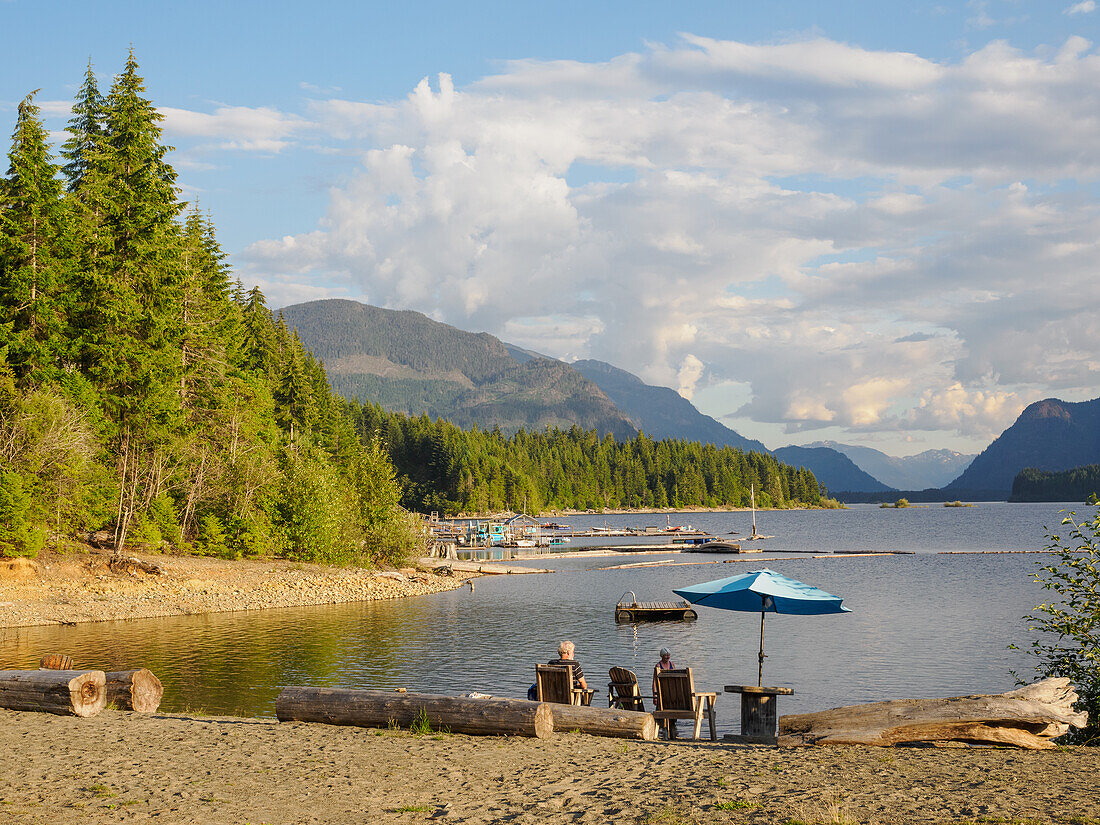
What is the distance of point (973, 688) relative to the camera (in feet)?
85.2

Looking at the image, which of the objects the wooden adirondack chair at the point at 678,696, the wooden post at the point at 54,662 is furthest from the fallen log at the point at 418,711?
the wooden post at the point at 54,662

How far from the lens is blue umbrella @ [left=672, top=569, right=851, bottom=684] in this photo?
1567 cm

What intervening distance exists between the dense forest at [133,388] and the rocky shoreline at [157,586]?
1.37 m

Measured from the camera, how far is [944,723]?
40.1ft

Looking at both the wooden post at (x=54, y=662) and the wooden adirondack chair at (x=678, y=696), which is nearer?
the wooden adirondack chair at (x=678, y=696)

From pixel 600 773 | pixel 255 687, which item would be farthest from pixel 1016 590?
pixel 600 773

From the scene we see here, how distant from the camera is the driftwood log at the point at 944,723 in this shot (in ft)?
40.0

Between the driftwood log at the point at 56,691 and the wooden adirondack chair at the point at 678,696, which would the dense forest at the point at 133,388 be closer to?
the driftwood log at the point at 56,691

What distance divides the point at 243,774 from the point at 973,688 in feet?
76.1

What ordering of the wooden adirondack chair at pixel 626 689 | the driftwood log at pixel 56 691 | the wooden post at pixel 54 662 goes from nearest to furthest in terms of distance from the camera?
the driftwood log at pixel 56 691
the wooden adirondack chair at pixel 626 689
the wooden post at pixel 54 662

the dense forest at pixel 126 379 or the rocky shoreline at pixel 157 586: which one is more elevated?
the dense forest at pixel 126 379

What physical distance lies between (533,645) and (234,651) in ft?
37.4

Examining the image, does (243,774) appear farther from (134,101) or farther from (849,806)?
(134,101)

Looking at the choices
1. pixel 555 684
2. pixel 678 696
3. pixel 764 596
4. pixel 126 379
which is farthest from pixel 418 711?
pixel 126 379
